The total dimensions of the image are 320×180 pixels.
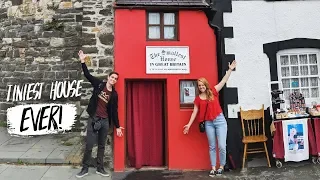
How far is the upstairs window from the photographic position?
273 inches

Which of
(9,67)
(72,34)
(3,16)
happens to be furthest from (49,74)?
(3,16)

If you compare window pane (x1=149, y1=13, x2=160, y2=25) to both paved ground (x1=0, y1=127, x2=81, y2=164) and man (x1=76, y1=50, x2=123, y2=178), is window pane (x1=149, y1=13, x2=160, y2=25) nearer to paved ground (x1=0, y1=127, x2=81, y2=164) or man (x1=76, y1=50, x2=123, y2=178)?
man (x1=76, y1=50, x2=123, y2=178)

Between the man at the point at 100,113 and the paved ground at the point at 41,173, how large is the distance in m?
0.17

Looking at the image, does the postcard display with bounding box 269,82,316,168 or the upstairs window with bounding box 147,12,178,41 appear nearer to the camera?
the postcard display with bounding box 269,82,316,168

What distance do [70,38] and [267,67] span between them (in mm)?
5465

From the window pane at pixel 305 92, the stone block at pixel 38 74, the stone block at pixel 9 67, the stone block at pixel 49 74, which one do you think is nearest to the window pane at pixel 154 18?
the window pane at pixel 305 92

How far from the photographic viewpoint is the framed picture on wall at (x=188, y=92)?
270 inches

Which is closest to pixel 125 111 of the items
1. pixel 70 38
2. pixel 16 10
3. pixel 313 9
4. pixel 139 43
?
pixel 139 43

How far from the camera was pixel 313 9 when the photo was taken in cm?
702

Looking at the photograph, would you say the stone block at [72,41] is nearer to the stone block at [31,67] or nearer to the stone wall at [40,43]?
the stone wall at [40,43]

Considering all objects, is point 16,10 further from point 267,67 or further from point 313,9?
point 313,9

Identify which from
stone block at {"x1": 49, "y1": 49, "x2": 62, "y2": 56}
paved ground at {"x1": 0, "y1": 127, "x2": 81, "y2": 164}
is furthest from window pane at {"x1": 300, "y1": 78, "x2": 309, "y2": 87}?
stone block at {"x1": 49, "y1": 49, "x2": 62, "y2": 56}

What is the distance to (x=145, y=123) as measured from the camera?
22.5ft

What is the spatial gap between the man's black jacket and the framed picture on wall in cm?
144
